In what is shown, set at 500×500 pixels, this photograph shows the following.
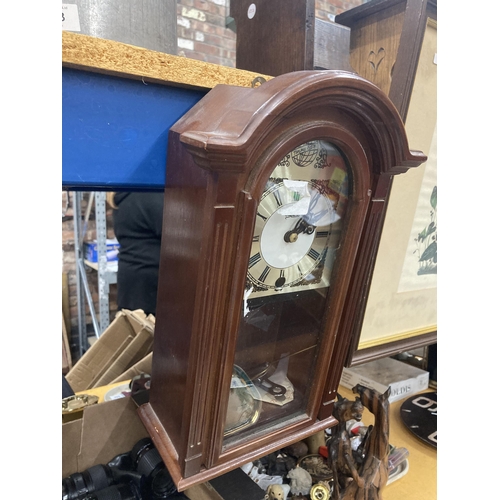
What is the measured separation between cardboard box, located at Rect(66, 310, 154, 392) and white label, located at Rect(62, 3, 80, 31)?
36.9 inches

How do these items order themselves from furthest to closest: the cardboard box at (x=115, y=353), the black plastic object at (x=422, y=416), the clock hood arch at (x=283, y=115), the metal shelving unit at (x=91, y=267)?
1. the metal shelving unit at (x=91, y=267)
2. the cardboard box at (x=115, y=353)
3. the black plastic object at (x=422, y=416)
4. the clock hood arch at (x=283, y=115)

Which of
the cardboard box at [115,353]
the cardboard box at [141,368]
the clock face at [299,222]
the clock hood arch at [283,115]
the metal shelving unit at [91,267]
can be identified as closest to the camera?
the clock hood arch at [283,115]

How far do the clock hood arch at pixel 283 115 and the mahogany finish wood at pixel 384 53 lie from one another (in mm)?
95

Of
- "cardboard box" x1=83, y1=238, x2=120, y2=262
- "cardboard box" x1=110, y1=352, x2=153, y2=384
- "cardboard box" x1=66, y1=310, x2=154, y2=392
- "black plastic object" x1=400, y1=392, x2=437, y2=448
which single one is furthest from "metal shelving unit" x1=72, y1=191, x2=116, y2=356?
"black plastic object" x1=400, y1=392, x2=437, y2=448

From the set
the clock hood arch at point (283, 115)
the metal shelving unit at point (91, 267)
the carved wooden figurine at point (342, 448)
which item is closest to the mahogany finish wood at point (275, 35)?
the clock hood arch at point (283, 115)

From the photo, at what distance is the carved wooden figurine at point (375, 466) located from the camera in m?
0.73

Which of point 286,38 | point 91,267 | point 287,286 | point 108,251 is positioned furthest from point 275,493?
point 91,267

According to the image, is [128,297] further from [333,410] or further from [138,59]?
[138,59]

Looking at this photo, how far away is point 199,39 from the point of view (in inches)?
84.2

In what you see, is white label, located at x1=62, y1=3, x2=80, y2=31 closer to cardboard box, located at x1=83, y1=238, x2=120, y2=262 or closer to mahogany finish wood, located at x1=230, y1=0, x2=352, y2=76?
mahogany finish wood, located at x1=230, y1=0, x2=352, y2=76

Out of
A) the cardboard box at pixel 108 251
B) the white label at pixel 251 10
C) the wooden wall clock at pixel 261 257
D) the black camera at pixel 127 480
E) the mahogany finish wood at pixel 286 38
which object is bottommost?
the black camera at pixel 127 480

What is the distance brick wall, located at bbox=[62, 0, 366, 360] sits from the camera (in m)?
2.09

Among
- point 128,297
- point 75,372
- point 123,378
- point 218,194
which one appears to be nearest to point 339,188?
point 218,194

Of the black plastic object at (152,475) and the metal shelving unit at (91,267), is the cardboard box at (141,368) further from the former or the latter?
the metal shelving unit at (91,267)
